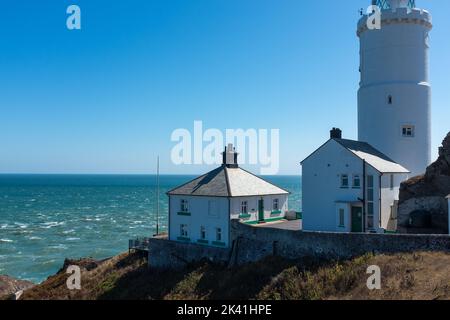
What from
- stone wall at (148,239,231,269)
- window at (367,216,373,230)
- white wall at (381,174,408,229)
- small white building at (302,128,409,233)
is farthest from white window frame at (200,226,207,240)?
white wall at (381,174,408,229)

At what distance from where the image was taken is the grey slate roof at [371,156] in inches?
1067

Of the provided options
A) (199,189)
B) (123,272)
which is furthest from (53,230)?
(199,189)

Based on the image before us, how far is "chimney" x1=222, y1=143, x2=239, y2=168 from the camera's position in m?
34.7

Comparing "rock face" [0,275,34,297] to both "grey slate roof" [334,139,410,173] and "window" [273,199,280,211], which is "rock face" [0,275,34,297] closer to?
"window" [273,199,280,211]

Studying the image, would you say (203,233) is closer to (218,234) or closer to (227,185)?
(218,234)

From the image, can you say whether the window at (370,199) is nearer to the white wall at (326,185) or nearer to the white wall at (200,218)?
the white wall at (326,185)

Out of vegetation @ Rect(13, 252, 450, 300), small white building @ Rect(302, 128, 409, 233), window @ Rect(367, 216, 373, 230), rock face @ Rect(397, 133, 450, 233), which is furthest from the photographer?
window @ Rect(367, 216, 373, 230)

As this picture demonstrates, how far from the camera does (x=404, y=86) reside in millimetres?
33062

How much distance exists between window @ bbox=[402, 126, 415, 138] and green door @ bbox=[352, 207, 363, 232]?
971 centimetres

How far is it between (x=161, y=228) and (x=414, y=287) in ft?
182

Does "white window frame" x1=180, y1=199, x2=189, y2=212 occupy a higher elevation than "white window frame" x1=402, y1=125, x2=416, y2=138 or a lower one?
lower

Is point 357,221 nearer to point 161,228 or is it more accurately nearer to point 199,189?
point 199,189
